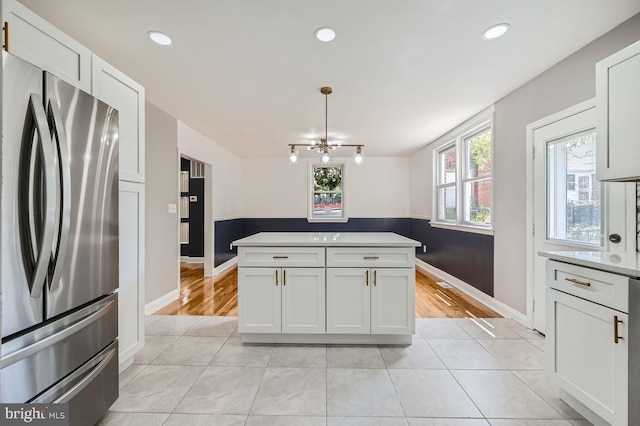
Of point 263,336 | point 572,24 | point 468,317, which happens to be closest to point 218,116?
point 263,336

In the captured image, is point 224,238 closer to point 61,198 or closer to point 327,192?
point 327,192

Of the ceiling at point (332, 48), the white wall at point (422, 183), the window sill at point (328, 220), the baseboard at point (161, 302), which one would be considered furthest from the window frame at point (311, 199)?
the baseboard at point (161, 302)

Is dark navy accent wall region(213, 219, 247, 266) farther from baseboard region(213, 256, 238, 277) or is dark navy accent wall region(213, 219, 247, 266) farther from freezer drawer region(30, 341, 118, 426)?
freezer drawer region(30, 341, 118, 426)

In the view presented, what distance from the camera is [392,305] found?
233 cm

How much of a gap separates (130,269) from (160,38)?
5.47ft

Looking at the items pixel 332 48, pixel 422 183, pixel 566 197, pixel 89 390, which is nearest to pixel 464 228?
pixel 566 197

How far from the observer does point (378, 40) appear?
2055 millimetres

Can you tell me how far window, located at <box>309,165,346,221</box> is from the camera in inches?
259

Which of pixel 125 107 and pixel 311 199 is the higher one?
pixel 125 107

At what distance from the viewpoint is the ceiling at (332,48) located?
68.5 inches

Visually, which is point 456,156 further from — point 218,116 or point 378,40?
→ point 218,116

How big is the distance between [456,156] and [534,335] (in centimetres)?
267

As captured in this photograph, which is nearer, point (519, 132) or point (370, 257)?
point (370, 257)

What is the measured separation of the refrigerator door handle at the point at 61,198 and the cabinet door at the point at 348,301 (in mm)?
1696
